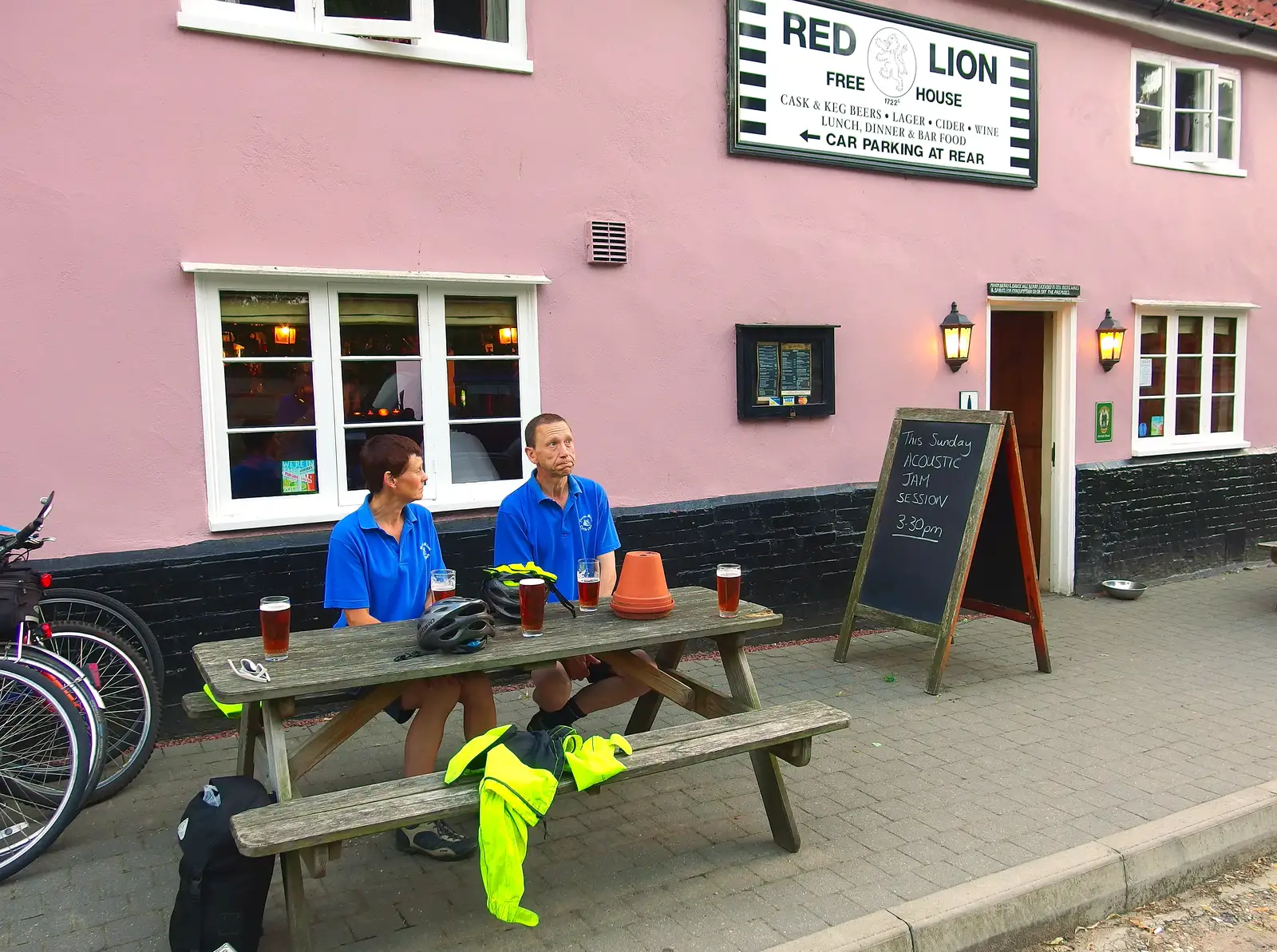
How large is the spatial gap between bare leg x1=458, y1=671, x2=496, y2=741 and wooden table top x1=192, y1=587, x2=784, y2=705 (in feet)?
0.73

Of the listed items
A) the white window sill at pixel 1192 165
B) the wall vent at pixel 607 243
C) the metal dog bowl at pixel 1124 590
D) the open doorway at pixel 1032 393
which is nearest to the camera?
the wall vent at pixel 607 243

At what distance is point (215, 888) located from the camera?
2859mm

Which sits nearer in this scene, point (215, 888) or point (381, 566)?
point (215, 888)

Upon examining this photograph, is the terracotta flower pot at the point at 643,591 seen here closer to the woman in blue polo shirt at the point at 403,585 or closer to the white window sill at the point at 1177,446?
the woman in blue polo shirt at the point at 403,585

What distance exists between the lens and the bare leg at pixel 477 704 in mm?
3723

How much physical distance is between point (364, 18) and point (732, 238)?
2.62m

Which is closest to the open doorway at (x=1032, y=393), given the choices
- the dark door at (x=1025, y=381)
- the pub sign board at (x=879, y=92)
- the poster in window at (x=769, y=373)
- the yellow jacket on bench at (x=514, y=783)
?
the dark door at (x=1025, y=381)

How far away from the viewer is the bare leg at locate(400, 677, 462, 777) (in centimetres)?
361

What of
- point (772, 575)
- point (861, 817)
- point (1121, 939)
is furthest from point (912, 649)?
point (1121, 939)

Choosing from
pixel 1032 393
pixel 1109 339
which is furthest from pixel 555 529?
pixel 1109 339

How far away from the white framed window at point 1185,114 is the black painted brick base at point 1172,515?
8.94 ft

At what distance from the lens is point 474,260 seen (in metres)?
5.67

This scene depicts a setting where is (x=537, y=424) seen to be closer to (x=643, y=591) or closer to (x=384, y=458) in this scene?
(x=384, y=458)

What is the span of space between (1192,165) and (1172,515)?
10.4 feet
